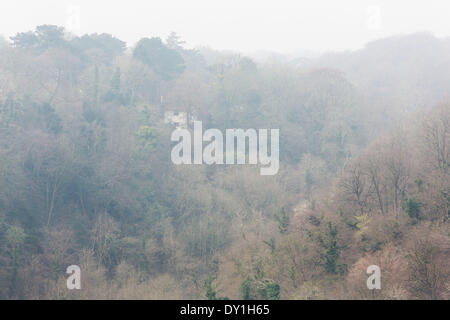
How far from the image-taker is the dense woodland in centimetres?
2109

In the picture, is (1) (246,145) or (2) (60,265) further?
(1) (246,145)

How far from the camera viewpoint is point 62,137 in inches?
1252

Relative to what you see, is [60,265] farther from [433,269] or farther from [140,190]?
[433,269]

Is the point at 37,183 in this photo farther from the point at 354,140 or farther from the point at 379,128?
the point at 379,128

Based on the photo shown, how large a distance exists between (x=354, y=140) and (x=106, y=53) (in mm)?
30330

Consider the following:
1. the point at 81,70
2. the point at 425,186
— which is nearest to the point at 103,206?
the point at 81,70

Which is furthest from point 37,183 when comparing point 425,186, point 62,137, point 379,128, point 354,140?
point 379,128

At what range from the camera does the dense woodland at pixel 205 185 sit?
69.2ft

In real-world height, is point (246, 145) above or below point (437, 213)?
above

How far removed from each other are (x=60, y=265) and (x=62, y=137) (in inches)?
408

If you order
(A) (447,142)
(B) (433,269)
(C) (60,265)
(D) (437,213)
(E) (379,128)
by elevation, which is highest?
(E) (379,128)

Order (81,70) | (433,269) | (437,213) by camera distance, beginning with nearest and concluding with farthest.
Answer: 1. (433,269)
2. (437,213)
3. (81,70)

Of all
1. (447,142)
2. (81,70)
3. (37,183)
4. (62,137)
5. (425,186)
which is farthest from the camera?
(81,70)

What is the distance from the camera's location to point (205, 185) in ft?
117
